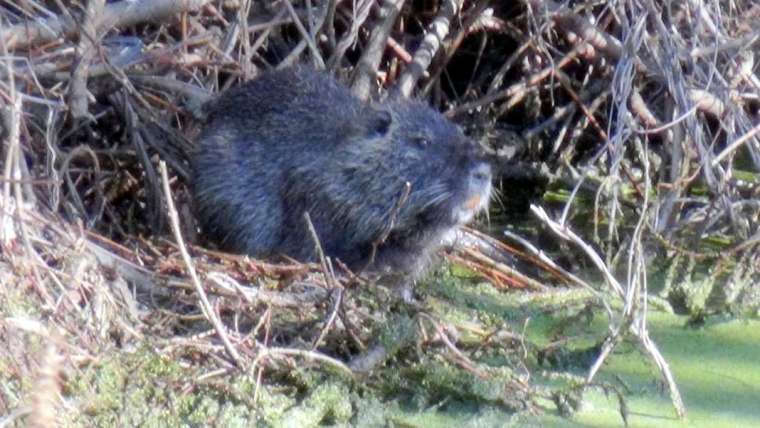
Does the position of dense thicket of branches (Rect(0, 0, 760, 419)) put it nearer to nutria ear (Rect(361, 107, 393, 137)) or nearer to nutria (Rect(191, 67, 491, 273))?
nutria (Rect(191, 67, 491, 273))

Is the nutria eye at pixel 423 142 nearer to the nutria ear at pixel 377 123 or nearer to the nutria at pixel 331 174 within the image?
the nutria at pixel 331 174

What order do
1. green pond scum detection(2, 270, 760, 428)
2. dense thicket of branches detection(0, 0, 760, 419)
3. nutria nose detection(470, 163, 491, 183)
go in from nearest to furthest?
green pond scum detection(2, 270, 760, 428), dense thicket of branches detection(0, 0, 760, 419), nutria nose detection(470, 163, 491, 183)

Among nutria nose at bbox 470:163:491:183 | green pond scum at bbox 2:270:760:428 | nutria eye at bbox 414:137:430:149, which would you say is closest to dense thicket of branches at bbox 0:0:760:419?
green pond scum at bbox 2:270:760:428

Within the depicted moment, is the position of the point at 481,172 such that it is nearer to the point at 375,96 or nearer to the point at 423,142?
the point at 423,142

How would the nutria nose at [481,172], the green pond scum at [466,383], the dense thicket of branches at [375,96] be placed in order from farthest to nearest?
the nutria nose at [481,172] < the dense thicket of branches at [375,96] < the green pond scum at [466,383]

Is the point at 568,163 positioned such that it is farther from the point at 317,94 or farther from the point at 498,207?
the point at 317,94

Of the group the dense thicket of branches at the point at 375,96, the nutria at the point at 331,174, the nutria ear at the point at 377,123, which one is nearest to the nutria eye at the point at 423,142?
the nutria at the point at 331,174

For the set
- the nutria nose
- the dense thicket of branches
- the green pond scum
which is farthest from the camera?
the nutria nose

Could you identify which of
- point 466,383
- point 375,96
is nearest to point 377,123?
point 375,96

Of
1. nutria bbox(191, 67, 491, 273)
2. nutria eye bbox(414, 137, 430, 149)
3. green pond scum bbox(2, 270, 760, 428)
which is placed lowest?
green pond scum bbox(2, 270, 760, 428)
